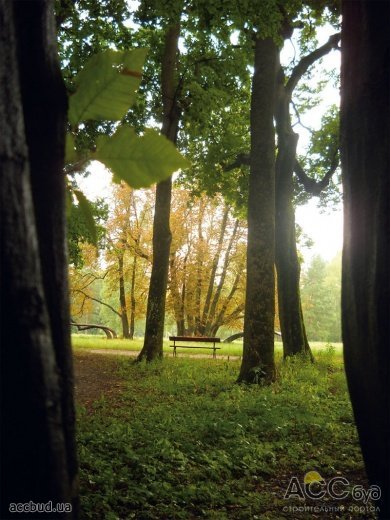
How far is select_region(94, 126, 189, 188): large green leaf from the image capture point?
0.90 metres

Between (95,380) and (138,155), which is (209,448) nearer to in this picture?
(138,155)

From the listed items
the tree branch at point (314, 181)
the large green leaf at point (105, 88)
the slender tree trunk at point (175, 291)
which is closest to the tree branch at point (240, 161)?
the tree branch at point (314, 181)

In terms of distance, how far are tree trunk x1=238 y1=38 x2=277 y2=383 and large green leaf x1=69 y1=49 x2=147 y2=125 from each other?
28.3 feet

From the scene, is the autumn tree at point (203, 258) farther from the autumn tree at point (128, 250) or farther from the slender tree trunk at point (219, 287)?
the autumn tree at point (128, 250)

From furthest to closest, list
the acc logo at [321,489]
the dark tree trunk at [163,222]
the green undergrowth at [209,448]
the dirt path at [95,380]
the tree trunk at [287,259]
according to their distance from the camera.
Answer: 1. the tree trunk at [287,259]
2. the dark tree trunk at [163,222]
3. the dirt path at [95,380]
4. the acc logo at [321,489]
5. the green undergrowth at [209,448]

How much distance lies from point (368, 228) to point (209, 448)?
456 cm

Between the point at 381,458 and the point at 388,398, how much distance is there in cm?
21

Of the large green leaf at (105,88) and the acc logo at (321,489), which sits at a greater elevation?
the large green leaf at (105,88)

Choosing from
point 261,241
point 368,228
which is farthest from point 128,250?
point 368,228

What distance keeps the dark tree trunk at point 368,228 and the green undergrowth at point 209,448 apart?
2640mm

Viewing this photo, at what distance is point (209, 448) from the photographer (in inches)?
210

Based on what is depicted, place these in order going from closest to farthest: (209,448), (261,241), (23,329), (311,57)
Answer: (23,329) → (209,448) → (261,241) → (311,57)

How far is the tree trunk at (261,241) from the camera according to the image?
30.6 feet

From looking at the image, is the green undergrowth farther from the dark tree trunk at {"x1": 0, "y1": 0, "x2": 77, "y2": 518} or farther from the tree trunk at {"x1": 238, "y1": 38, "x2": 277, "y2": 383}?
the dark tree trunk at {"x1": 0, "y1": 0, "x2": 77, "y2": 518}
